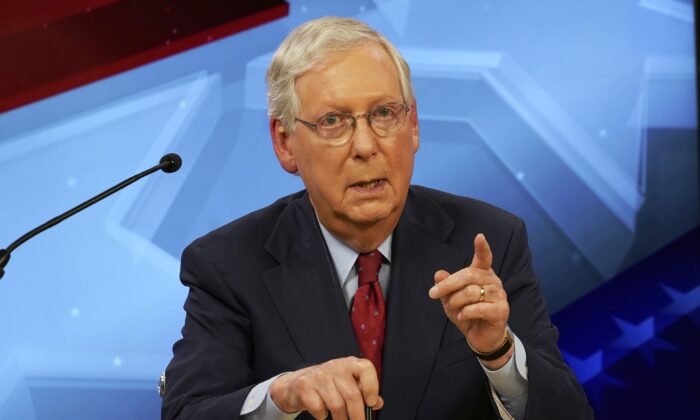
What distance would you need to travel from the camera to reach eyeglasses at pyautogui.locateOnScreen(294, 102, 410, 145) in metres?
2.27

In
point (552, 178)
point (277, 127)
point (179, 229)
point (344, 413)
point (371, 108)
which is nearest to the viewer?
point (344, 413)

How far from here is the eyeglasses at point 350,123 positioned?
2.27 meters

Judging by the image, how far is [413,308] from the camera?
2.31m

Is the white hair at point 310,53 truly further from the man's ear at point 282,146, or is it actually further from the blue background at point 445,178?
the blue background at point 445,178

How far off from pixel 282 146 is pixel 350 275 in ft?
1.21

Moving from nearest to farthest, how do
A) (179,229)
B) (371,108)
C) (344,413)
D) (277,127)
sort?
(344,413) < (371,108) < (277,127) < (179,229)

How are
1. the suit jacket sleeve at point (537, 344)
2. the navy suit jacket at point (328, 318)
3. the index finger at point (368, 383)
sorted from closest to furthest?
1. the index finger at point (368, 383)
2. the suit jacket sleeve at point (537, 344)
3. the navy suit jacket at point (328, 318)

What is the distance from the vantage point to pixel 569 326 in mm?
4320

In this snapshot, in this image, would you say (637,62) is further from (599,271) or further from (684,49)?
(599,271)

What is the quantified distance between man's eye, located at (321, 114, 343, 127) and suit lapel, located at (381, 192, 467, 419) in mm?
339

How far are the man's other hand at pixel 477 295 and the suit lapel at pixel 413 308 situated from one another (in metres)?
0.32

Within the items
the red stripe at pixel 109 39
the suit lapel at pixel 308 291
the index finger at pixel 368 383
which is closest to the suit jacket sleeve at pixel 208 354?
the suit lapel at pixel 308 291

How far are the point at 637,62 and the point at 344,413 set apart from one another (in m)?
3.09

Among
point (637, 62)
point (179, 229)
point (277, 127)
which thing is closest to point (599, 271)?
point (637, 62)
